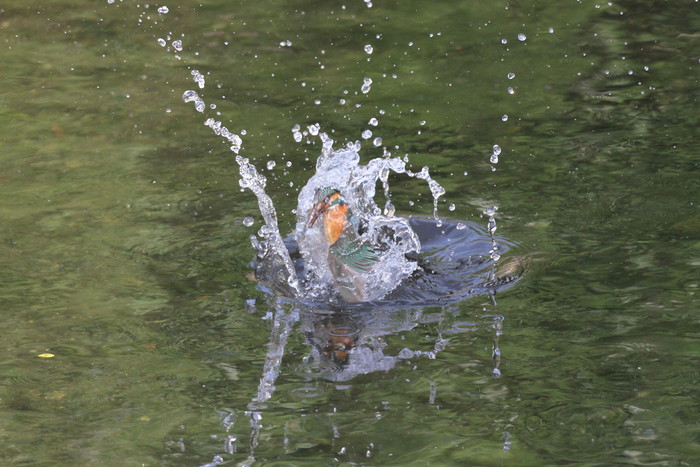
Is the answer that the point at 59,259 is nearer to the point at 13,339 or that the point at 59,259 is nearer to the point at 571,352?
the point at 13,339

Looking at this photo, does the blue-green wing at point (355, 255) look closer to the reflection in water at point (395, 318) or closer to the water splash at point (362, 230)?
the water splash at point (362, 230)

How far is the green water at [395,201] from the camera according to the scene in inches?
161

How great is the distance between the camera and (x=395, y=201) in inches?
253

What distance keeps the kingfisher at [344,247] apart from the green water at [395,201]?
0.36 meters

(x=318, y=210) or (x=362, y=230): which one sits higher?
(x=318, y=210)

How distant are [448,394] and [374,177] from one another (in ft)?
6.29

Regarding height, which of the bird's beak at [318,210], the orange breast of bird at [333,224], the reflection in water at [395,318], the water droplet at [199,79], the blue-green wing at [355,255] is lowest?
the reflection in water at [395,318]

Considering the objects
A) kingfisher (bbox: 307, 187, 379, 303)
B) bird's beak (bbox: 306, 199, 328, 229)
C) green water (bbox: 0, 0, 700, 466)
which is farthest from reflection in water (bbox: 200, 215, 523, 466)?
bird's beak (bbox: 306, 199, 328, 229)

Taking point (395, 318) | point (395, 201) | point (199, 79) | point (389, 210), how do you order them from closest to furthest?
point (395, 318) → point (389, 210) → point (395, 201) → point (199, 79)

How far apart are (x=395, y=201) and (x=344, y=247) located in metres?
0.93

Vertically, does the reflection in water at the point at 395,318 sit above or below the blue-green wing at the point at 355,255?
below

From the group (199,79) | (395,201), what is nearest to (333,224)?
(395,201)

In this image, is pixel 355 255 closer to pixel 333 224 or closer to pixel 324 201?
pixel 333 224

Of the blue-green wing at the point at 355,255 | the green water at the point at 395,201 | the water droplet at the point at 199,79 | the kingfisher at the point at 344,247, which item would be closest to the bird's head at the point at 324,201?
the kingfisher at the point at 344,247
